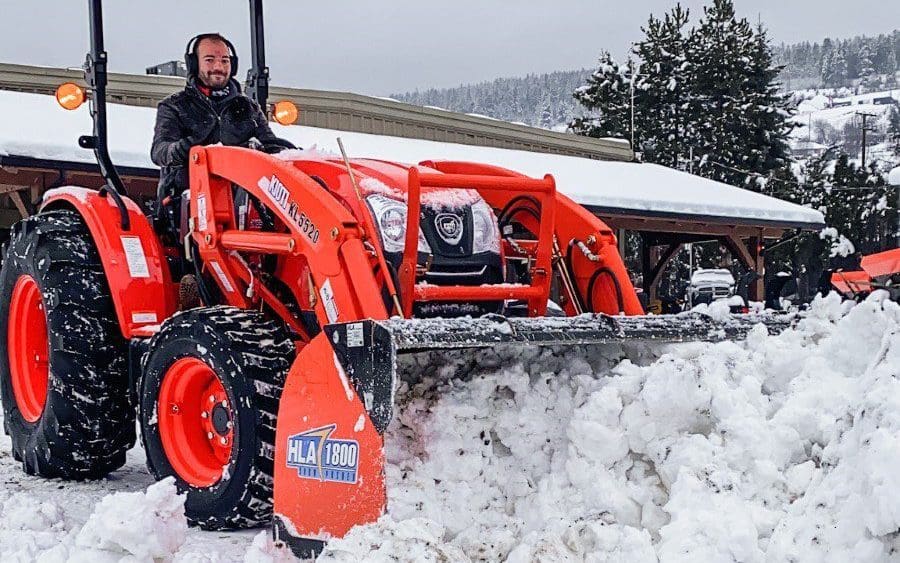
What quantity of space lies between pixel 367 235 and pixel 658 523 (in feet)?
5.16

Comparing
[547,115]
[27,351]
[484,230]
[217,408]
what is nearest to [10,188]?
[27,351]

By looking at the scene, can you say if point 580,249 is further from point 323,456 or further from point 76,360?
point 76,360

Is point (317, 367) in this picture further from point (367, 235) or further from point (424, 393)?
point (367, 235)

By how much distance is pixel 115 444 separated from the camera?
4.94m

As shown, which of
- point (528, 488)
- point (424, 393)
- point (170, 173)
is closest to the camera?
point (528, 488)

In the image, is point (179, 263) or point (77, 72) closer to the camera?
point (179, 263)

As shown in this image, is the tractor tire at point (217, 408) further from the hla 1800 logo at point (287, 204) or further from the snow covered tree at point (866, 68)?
the snow covered tree at point (866, 68)

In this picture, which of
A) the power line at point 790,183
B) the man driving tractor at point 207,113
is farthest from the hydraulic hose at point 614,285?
the power line at point 790,183

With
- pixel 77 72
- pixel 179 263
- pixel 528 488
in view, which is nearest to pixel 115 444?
pixel 179 263

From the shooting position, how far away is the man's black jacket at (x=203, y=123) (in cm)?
495

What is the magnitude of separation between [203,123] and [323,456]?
2.28m

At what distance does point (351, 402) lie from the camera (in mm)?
3297

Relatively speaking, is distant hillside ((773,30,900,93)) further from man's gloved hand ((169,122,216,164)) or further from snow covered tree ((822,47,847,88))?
man's gloved hand ((169,122,216,164))

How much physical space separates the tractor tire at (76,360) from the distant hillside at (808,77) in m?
79.0
